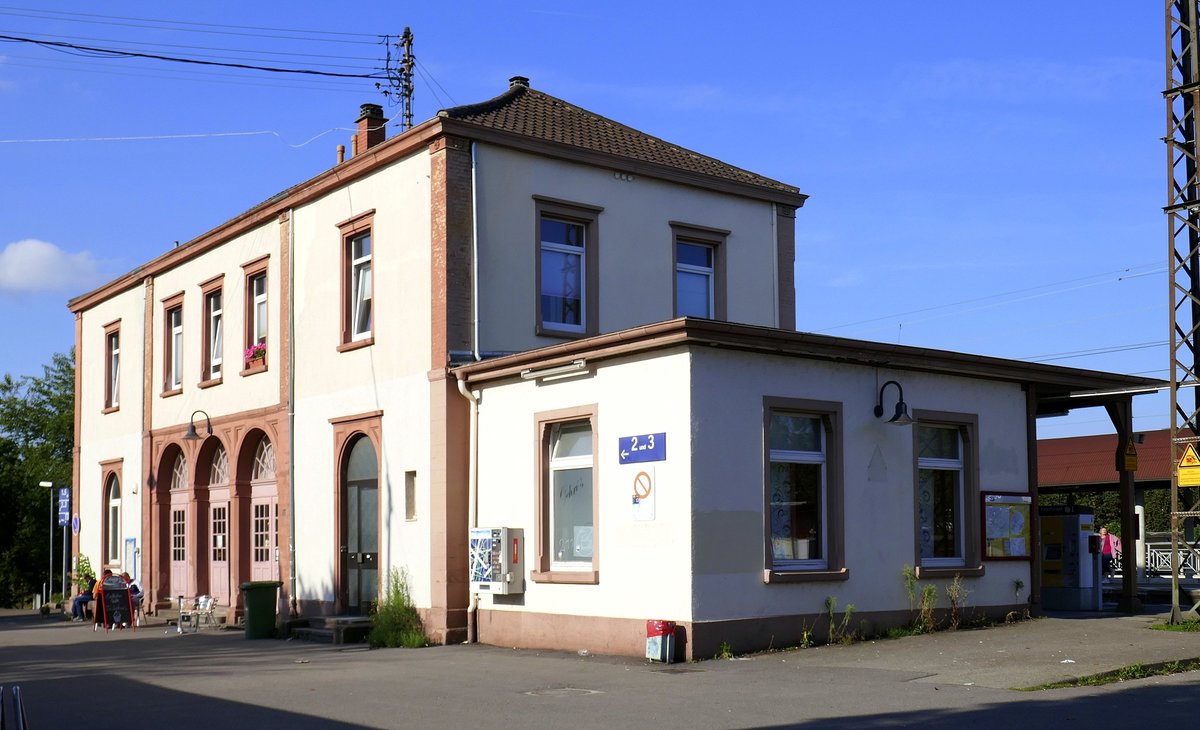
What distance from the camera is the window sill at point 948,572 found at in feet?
57.1

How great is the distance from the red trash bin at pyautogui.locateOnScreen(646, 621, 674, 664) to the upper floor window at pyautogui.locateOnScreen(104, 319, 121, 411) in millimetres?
21523

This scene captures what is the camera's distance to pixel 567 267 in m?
20.7

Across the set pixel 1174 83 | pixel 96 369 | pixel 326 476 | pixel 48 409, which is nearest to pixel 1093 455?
pixel 1174 83

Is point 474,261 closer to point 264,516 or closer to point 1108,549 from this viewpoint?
point 264,516

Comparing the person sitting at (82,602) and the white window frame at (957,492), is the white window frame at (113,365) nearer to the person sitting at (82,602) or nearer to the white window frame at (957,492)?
the person sitting at (82,602)

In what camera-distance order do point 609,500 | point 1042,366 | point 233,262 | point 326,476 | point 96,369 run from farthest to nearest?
point 96,369
point 233,262
point 326,476
point 1042,366
point 609,500

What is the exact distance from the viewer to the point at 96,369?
33594 mm

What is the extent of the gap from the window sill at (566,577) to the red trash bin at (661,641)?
63.9 inches

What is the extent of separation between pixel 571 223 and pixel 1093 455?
791 inches

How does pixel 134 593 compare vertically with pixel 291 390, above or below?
below

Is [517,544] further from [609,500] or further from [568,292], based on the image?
[568,292]

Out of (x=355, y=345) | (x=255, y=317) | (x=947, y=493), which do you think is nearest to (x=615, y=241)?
(x=355, y=345)

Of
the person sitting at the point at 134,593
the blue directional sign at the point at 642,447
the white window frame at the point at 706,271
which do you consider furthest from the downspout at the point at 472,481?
the person sitting at the point at 134,593

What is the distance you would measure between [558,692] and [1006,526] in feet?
28.2
